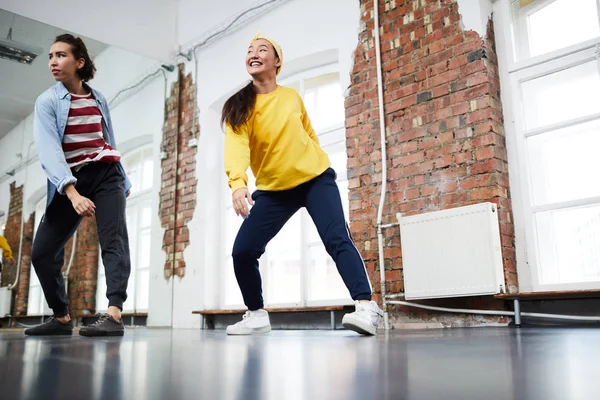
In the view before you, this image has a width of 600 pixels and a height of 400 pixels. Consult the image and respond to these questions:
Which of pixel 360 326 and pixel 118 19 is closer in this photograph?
pixel 360 326

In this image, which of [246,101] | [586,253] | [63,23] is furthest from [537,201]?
[63,23]

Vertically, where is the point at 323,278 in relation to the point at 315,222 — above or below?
below

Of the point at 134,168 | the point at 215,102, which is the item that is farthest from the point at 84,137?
the point at 134,168

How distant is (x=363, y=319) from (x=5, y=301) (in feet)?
15.0

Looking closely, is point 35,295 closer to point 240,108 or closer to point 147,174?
point 147,174

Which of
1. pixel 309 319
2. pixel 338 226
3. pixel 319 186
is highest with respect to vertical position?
pixel 319 186

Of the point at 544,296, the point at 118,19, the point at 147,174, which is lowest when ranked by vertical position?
the point at 544,296

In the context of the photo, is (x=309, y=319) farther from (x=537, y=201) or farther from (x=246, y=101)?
(x=246, y=101)

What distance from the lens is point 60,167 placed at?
2.34 meters

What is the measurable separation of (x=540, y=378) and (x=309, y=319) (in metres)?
3.48

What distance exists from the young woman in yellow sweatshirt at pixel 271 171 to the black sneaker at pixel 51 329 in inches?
35.3

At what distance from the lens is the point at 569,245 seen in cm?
297

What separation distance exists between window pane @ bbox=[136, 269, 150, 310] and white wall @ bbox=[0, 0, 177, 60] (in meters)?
2.37

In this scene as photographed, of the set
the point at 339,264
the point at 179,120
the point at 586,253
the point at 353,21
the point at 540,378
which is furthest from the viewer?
the point at 179,120
